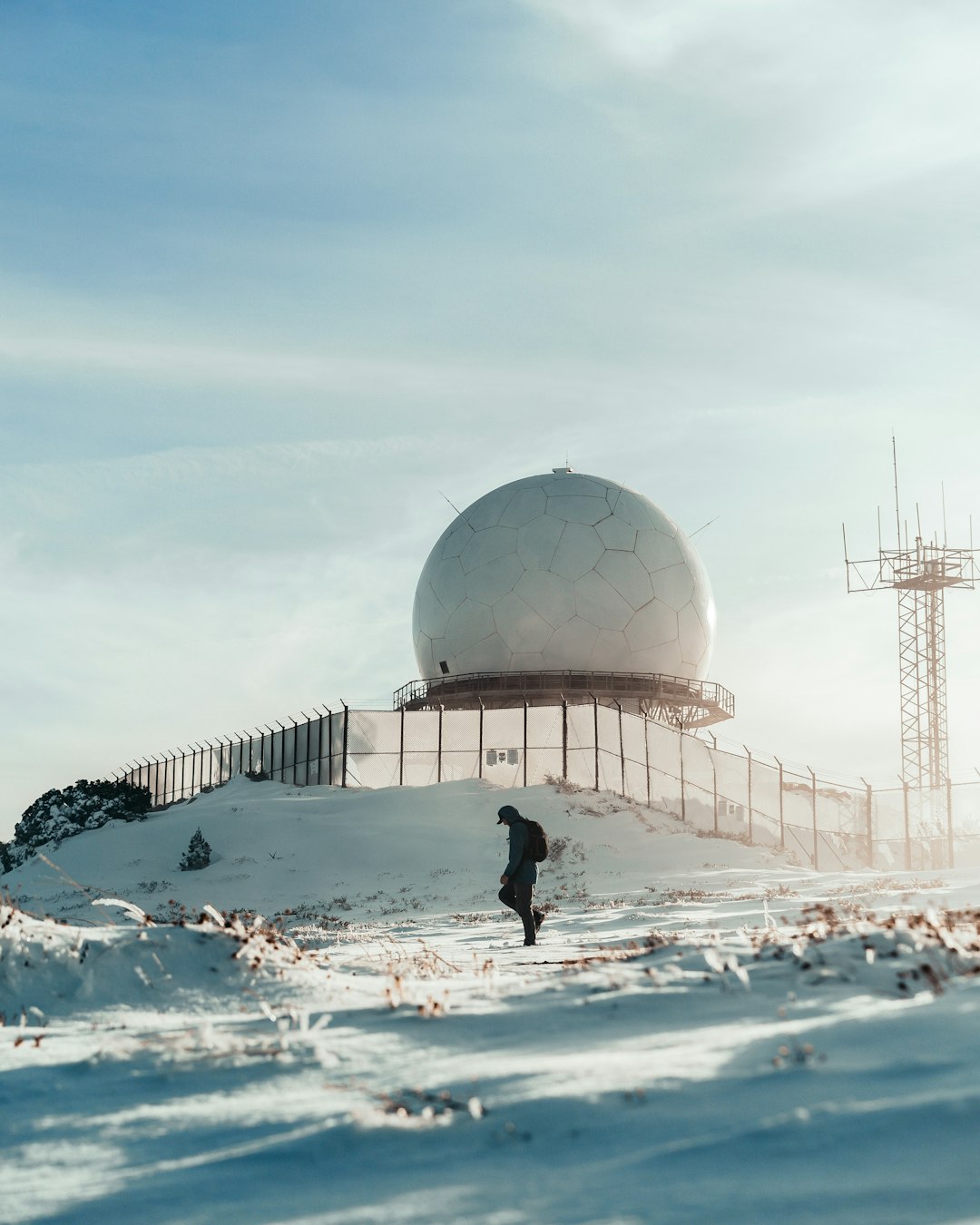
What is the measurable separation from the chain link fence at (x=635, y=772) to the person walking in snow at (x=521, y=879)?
16.4m

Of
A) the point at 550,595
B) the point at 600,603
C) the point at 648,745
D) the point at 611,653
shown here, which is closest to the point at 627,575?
the point at 600,603

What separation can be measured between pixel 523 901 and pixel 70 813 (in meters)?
21.0

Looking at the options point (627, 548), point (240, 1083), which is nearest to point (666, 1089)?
point (240, 1083)

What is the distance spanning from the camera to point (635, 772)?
100 feet

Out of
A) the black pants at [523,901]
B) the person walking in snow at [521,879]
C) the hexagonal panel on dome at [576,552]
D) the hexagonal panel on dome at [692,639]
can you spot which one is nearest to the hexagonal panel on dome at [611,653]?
the hexagonal panel on dome at [576,552]

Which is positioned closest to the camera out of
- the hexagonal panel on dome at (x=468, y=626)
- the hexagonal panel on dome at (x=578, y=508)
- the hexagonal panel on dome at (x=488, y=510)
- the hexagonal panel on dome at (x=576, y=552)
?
the hexagonal panel on dome at (x=576, y=552)

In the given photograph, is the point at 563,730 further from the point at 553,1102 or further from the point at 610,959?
the point at 553,1102

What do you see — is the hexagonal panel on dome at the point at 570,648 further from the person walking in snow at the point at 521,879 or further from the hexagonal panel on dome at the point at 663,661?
the person walking in snow at the point at 521,879

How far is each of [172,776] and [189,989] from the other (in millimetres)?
35599

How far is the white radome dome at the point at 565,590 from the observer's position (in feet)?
109

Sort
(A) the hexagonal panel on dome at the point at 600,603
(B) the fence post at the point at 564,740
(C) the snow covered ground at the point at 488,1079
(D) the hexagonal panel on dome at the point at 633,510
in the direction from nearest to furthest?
(C) the snow covered ground at the point at 488,1079
(B) the fence post at the point at 564,740
(A) the hexagonal panel on dome at the point at 600,603
(D) the hexagonal panel on dome at the point at 633,510

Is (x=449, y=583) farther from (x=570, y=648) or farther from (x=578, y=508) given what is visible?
(x=570, y=648)

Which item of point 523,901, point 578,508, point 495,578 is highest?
point 578,508

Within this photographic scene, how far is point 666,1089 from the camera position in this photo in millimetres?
4133
